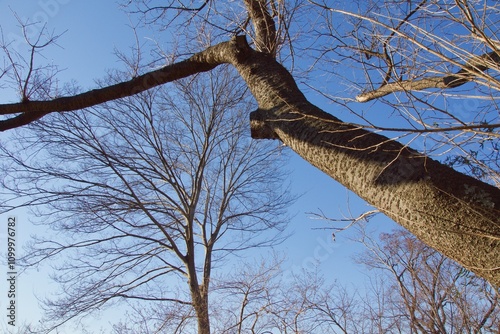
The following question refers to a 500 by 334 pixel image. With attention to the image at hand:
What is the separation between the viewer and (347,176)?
1.55m

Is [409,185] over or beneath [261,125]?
beneath

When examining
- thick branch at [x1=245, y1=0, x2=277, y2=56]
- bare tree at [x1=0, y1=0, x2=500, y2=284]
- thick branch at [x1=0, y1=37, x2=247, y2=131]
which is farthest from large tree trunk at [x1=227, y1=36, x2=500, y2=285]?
thick branch at [x1=245, y1=0, x2=277, y2=56]

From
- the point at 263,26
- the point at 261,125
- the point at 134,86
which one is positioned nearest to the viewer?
the point at 261,125

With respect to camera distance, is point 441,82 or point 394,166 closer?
point 394,166

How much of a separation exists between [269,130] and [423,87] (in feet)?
2.60

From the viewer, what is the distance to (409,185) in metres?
1.33

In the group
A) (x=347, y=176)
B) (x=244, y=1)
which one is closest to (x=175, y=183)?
(x=244, y=1)

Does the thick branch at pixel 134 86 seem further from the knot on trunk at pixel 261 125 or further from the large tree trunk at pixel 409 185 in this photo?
the large tree trunk at pixel 409 185

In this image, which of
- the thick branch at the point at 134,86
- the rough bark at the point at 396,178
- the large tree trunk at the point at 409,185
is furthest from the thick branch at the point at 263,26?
the large tree trunk at the point at 409,185

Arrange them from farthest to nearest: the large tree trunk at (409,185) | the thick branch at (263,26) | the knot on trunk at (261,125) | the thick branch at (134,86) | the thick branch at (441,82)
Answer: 1. the thick branch at (263,26)
2. the thick branch at (134,86)
3. the knot on trunk at (261,125)
4. the thick branch at (441,82)
5. the large tree trunk at (409,185)

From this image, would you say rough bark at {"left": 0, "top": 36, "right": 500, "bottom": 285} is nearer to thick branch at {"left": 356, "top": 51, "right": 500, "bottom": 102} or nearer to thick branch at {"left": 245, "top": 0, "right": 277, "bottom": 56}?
thick branch at {"left": 356, "top": 51, "right": 500, "bottom": 102}

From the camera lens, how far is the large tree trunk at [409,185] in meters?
1.18

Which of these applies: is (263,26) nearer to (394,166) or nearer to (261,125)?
(261,125)

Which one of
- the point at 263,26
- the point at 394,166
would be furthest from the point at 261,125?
the point at 263,26
